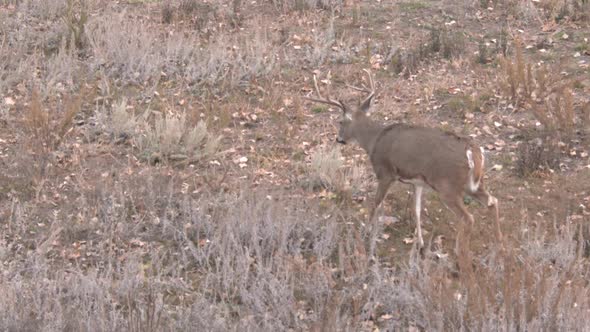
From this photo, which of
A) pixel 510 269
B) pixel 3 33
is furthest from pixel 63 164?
pixel 510 269

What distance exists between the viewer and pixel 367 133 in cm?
834

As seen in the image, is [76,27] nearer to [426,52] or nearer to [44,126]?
[44,126]

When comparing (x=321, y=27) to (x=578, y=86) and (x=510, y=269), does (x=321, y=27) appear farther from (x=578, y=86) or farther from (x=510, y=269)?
(x=510, y=269)

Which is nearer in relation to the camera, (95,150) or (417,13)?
(95,150)

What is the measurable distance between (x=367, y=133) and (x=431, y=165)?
46.0 inches

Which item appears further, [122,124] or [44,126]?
[122,124]

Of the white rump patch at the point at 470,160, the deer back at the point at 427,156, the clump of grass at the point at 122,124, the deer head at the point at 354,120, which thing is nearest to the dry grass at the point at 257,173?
the clump of grass at the point at 122,124

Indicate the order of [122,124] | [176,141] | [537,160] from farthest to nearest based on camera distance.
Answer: [122,124] < [176,141] < [537,160]

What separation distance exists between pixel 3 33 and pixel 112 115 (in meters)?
2.92

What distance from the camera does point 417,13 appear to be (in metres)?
13.0

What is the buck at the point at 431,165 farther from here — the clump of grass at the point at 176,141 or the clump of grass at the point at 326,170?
the clump of grass at the point at 176,141

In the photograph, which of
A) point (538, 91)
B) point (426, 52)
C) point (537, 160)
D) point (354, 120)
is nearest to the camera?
point (354, 120)

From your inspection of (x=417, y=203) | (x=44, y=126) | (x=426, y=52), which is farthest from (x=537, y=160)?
Result: (x=44, y=126)

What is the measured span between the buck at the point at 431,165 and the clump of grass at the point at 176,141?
1901 millimetres
